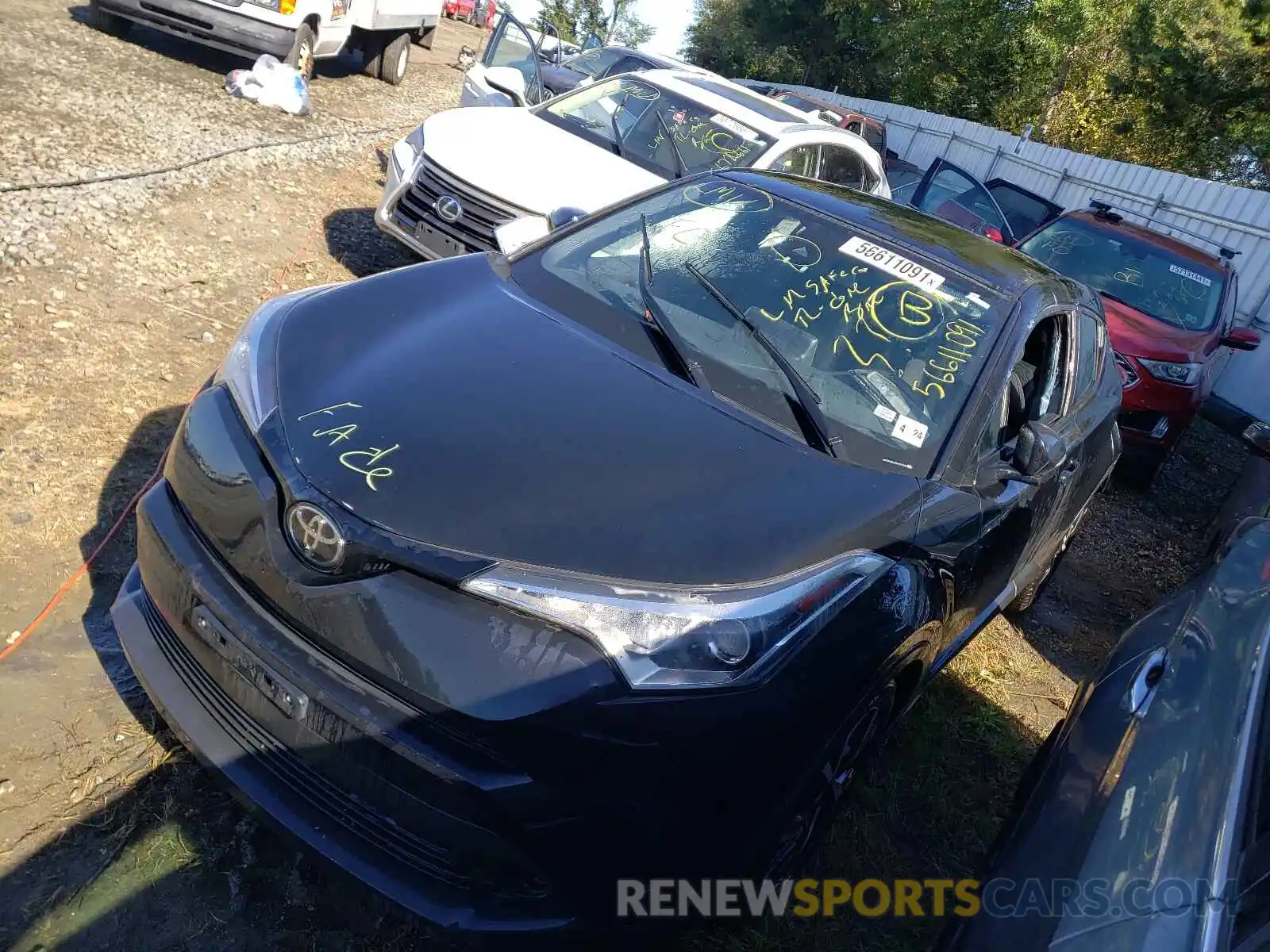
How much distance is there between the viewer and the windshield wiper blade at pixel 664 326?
2748mm

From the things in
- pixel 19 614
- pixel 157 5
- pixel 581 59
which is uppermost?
pixel 581 59

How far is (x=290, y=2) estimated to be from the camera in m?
9.25

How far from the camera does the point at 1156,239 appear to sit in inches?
315

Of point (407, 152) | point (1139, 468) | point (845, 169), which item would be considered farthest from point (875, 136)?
point (407, 152)

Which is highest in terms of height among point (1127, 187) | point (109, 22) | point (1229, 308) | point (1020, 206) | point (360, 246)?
point (1127, 187)

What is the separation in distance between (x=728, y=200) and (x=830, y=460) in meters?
1.46

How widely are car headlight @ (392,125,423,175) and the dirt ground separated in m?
0.77

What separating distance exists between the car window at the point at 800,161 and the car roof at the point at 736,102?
0.16 m

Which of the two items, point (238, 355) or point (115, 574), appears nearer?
point (238, 355)

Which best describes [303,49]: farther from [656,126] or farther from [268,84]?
[656,126]

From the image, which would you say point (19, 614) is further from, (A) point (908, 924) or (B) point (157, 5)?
(B) point (157, 5)

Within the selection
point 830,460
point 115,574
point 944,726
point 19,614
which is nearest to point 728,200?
point 830,460

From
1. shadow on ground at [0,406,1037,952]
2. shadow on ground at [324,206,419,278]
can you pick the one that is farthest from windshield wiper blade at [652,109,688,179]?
shadow on ground at [0,406,1037,952]

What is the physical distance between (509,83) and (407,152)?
A: 2.18 meters
